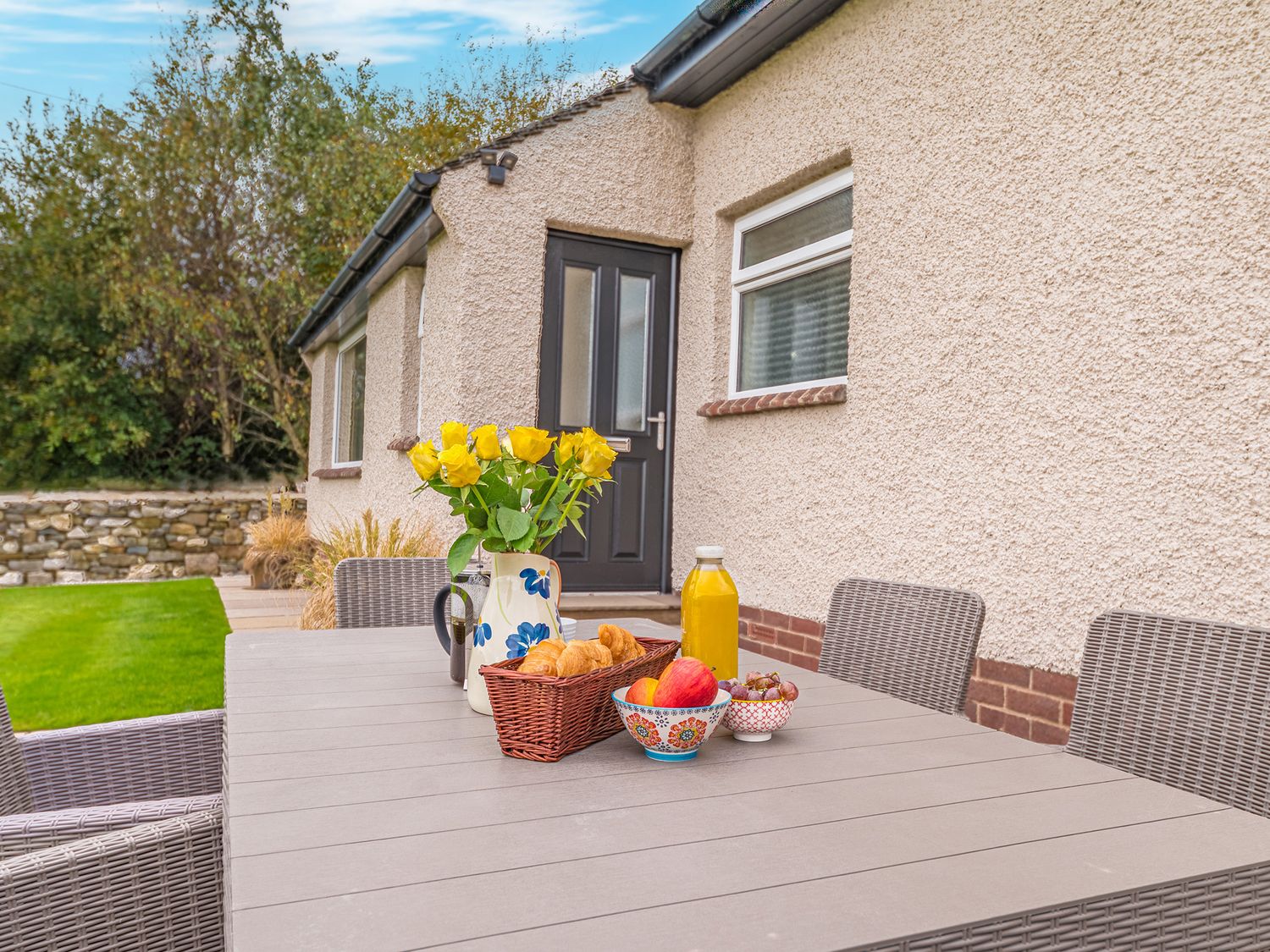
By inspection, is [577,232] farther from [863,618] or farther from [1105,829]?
[1105,829]

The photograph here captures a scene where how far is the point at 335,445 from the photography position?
10938 mm

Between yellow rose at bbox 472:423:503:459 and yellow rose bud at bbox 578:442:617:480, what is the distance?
0.50 feet

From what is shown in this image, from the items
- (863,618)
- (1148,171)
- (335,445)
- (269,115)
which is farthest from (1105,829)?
(269,115)

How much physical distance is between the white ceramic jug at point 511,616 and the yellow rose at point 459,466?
0.15 metres

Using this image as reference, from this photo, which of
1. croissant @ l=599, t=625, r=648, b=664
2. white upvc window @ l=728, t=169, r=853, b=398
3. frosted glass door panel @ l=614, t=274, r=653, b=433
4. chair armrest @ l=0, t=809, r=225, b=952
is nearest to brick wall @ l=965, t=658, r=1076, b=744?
white upvc window @ l=728, t=169, r=853, b=398

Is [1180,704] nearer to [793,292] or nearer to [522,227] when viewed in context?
[793,292]

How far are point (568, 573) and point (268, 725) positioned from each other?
401cm

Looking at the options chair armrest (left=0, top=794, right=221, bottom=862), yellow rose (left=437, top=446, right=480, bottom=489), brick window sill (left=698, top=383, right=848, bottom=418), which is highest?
brick window sill (left=698, top=383, right=848, bottom=418)

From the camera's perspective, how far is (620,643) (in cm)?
161

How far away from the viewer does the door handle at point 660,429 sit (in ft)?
18.8

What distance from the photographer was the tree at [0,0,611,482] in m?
12.6

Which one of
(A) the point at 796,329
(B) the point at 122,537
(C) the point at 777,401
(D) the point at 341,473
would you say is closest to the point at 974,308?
(C) the point at 777,401

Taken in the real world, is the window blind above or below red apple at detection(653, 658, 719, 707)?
above

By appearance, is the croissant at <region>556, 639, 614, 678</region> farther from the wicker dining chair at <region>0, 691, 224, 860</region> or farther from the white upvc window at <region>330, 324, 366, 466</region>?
the white upvc window at <region>330, 324, 366, 466</region>
